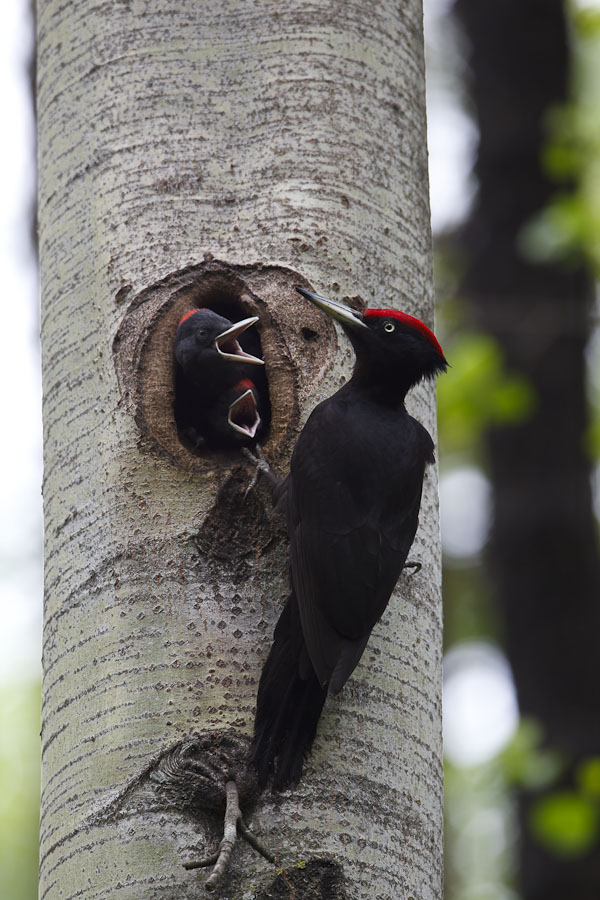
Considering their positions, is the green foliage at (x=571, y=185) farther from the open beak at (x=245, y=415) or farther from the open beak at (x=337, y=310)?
the open beak at (x=337, y=310)

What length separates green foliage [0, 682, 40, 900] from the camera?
11.6 meters

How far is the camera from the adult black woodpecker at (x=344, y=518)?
99.3 inches

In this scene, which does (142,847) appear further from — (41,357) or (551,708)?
(551,708)

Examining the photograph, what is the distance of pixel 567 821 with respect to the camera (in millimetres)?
4836

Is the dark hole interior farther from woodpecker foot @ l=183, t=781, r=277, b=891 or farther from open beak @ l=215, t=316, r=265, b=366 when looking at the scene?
woodpecker foot @ l=183, t=781, r=277, b=891

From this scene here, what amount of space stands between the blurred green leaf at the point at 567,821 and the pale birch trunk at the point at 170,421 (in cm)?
225

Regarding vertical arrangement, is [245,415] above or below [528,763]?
below

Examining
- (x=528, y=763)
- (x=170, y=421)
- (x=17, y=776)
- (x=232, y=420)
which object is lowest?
(x=170, y=421)

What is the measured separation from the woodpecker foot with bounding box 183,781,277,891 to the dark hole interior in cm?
86

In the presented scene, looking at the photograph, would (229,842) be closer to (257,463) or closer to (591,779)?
(257,463)

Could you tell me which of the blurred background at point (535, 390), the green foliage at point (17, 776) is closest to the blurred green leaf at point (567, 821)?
the blurred background at point (535, 390)

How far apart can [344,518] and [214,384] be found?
0.63m

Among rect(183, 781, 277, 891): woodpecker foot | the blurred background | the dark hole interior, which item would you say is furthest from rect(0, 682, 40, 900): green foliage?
rect(183, 781, 277, 891): woodpecker foot

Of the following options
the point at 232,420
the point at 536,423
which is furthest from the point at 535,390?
the point at 232,420
